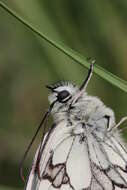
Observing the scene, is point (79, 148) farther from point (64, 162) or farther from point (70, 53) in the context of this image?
point (70, 53)

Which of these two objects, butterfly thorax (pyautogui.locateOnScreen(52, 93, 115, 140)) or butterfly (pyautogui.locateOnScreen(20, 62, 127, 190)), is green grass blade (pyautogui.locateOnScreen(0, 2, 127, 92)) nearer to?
butterfly (pyautogui.locateOnScreen(20, 62, 127, 190))

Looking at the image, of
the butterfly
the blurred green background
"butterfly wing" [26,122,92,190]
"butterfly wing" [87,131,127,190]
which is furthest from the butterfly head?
the blurred green background

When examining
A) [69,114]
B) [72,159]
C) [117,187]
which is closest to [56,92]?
[69,114]

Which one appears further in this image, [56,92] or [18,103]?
[18,103]

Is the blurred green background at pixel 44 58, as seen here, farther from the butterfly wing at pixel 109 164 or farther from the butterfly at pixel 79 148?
the butterfly wing at pixel 109 164

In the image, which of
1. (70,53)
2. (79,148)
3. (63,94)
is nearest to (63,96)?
(63,94)

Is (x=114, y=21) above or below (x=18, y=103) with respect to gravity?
above

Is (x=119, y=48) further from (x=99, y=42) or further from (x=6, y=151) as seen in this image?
(x=6, y=151)
